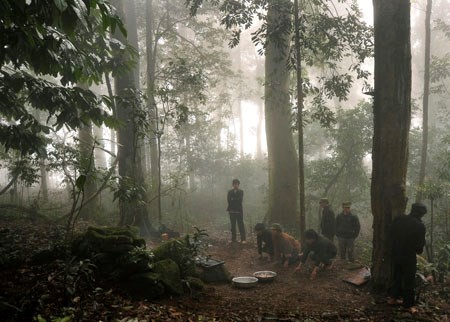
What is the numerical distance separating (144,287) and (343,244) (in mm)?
6284

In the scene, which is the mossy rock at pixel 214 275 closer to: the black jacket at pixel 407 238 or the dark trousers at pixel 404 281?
the dark trousers at pixel 404 281

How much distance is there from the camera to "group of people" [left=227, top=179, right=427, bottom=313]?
611cm

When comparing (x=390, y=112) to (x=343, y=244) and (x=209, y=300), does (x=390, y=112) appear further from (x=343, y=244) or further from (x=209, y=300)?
(x=209, y=300)

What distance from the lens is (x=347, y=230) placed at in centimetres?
961

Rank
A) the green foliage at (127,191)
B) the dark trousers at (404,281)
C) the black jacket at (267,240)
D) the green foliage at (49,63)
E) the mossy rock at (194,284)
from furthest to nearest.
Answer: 1. the black jacket at (267,240)
2. the green foliage at (127,191)
3. the mossy rock at (194,284)
4. the dark trousers at (404,281)
5. the green foliage at (49,63)

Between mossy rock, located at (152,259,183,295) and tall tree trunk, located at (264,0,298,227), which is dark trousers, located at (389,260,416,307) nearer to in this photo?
mossy rock, located at (152,259,183,295)

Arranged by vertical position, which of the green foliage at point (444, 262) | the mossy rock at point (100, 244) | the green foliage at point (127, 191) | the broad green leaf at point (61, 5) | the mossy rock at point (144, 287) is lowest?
the green foliage at point (444, 262)

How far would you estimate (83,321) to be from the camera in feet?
13.5

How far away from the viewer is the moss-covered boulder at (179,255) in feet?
21.9

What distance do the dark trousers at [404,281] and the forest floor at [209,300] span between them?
23cm

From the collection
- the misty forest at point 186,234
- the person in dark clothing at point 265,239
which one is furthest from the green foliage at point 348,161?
the person in dark clothing at point 265,239

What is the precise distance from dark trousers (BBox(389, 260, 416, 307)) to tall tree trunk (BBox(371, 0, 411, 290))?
195 mm

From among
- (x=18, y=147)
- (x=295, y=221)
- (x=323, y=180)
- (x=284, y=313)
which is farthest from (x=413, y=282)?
(x=323, y=180)

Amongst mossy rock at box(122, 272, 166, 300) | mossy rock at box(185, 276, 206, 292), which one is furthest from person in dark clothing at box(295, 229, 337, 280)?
mossy rock at box(122, 272, 166, 300)
